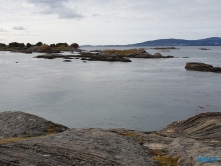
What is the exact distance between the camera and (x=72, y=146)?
35.1 feet

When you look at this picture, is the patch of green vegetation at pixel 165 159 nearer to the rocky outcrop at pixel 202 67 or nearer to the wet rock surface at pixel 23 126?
the wet rock surface at pixel 23 126

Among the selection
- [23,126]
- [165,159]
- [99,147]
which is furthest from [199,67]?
[99,147]

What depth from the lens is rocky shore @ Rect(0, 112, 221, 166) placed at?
949 centimetres

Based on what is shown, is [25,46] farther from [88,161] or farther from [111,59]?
[88,161]

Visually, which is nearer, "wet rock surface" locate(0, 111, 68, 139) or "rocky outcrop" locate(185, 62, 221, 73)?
"wet rock surface" locate(0, 111, 68, 139)

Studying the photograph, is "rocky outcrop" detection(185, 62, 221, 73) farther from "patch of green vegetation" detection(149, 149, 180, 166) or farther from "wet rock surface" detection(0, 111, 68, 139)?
"patch of green vegetation" detection(149, 149, 180, 166)

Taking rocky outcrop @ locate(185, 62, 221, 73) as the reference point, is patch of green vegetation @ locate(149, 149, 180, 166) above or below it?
below

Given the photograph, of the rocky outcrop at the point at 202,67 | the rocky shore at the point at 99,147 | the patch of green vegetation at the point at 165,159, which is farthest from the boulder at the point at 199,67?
the patch of green vegetation at the point at 165,159

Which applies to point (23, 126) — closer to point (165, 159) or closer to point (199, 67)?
point (165, 159)

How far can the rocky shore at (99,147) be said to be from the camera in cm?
949

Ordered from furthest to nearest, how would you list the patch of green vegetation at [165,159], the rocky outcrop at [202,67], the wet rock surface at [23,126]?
1. the rocky outcrop at [202,67]
2. the wet rock surface at [23,126]
3. the patch of green vegetation at [165,159]

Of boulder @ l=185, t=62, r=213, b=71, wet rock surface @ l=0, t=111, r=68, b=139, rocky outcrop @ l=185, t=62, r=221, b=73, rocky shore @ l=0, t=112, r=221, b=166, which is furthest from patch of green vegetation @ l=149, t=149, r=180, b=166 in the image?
boulder @ l=185, t=62, r=213, b=71

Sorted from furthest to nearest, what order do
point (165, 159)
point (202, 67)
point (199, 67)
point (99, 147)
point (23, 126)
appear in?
point (199, 67)
point (202, 67)
point (23, 126)
point (99, 147)
point (165, 159)

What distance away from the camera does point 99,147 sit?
35.5 feet
